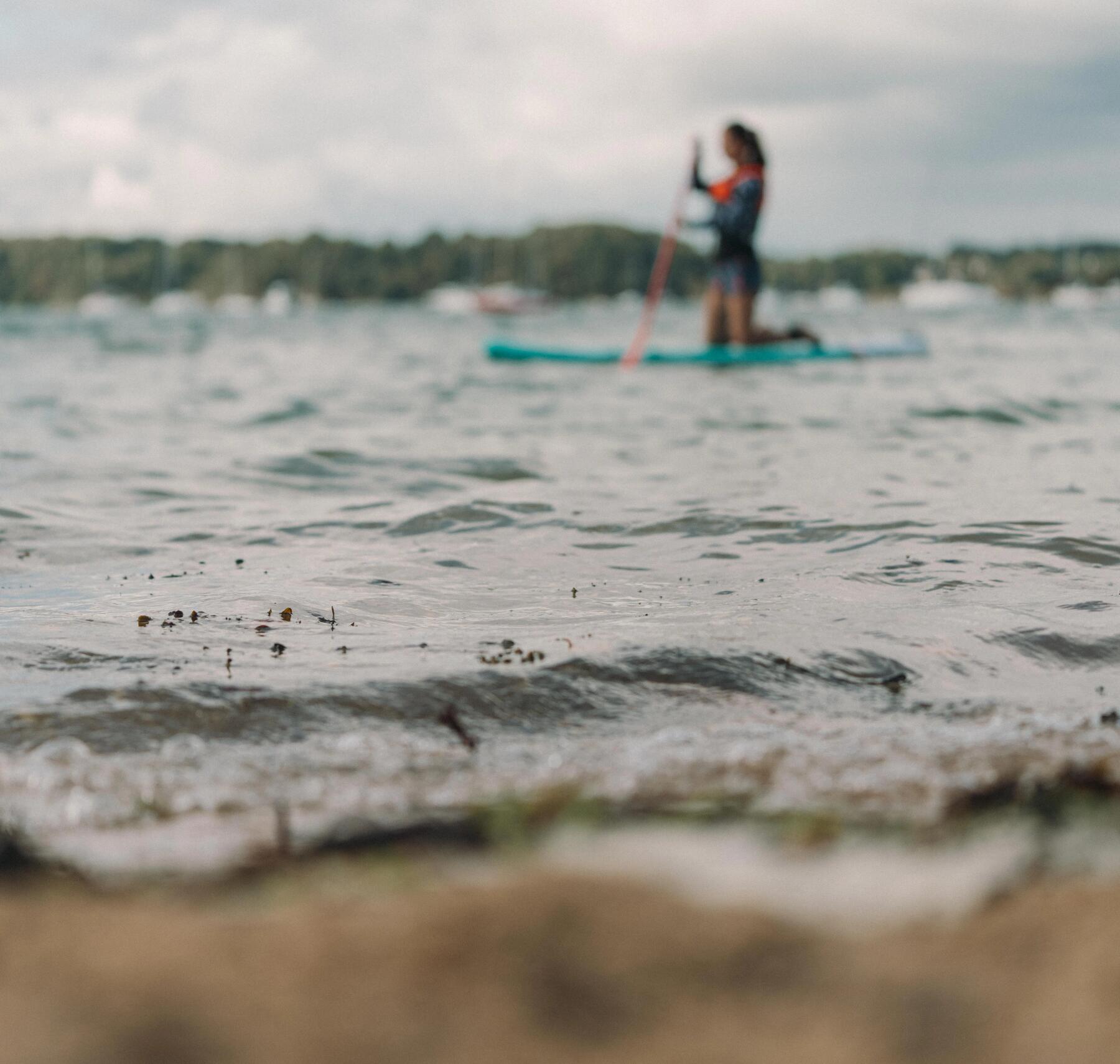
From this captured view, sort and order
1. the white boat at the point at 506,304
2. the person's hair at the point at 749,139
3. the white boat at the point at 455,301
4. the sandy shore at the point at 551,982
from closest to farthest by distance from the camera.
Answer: the sandy shore at the point at 551,982, the person's hair at the point at 749,139, the white boat at the point at 506,304, the white boat at the point at 455,301

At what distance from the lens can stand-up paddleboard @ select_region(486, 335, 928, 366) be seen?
45.1ft

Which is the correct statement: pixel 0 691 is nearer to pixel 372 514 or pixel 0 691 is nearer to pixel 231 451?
pixel 372 514

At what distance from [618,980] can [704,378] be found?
12.9 meters

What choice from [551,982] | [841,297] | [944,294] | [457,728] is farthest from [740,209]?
[841,297]

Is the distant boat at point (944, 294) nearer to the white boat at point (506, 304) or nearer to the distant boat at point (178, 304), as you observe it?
the white boat at point (506, 304)

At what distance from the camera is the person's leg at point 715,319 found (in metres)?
14.0

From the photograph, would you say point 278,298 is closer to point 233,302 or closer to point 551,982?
point 233,302

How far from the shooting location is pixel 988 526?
5.23 m

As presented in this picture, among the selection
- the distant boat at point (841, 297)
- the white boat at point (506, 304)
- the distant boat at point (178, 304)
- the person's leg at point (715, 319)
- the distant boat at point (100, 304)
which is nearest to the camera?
the person's leg at point (715, 319)

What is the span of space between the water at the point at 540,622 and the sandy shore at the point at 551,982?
54cm

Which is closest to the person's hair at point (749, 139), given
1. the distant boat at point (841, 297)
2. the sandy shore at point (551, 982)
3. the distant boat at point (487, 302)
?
the sandy shore at point (551, 982)

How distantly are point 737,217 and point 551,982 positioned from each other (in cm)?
1239

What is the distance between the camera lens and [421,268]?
138500 mm

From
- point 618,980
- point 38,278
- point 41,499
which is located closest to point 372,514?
point 41,499
